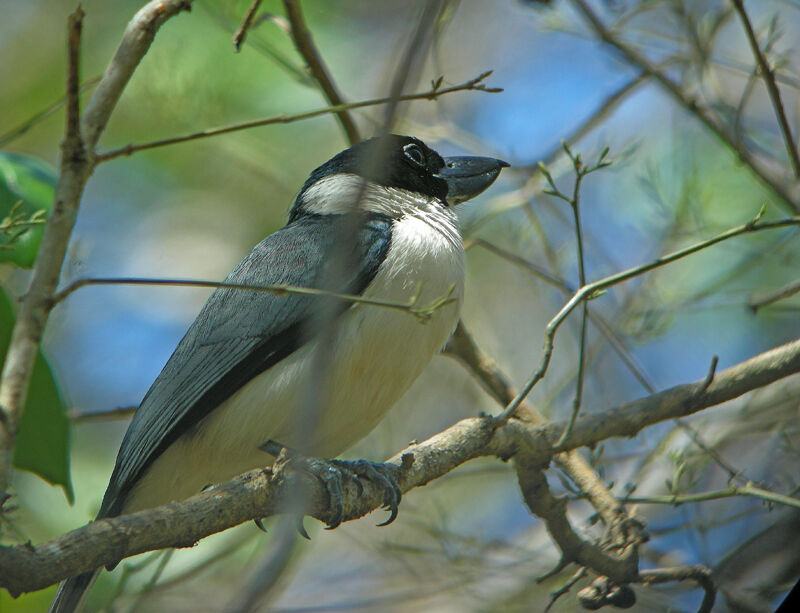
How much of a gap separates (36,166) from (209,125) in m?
3.01

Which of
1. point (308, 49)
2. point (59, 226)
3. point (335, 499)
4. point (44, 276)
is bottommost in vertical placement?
point (335, 499)

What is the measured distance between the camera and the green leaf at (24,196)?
9.46 feet

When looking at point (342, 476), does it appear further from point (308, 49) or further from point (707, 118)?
point (707, 118)

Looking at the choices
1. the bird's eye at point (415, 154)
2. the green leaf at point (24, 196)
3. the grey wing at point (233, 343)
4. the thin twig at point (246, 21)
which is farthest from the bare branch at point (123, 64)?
the bird's eye at point (415, 154)

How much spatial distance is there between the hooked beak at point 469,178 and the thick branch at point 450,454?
1.70 m

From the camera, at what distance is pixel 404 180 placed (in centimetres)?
457

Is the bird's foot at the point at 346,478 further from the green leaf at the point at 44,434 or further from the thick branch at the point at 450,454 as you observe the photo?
the green leaf at the point at 44,434

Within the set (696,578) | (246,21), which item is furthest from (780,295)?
(246,21)

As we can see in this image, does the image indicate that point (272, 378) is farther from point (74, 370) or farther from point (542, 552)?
point (74, 370)

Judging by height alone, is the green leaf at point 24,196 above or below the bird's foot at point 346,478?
above

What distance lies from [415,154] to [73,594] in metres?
2.61

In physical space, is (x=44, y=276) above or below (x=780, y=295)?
above

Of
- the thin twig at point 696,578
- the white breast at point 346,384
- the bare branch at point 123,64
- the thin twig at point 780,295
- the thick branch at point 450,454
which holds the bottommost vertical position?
the thin twig at point 696,578

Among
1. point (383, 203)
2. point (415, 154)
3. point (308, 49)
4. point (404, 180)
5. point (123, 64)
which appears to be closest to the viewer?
point (123, 64)
